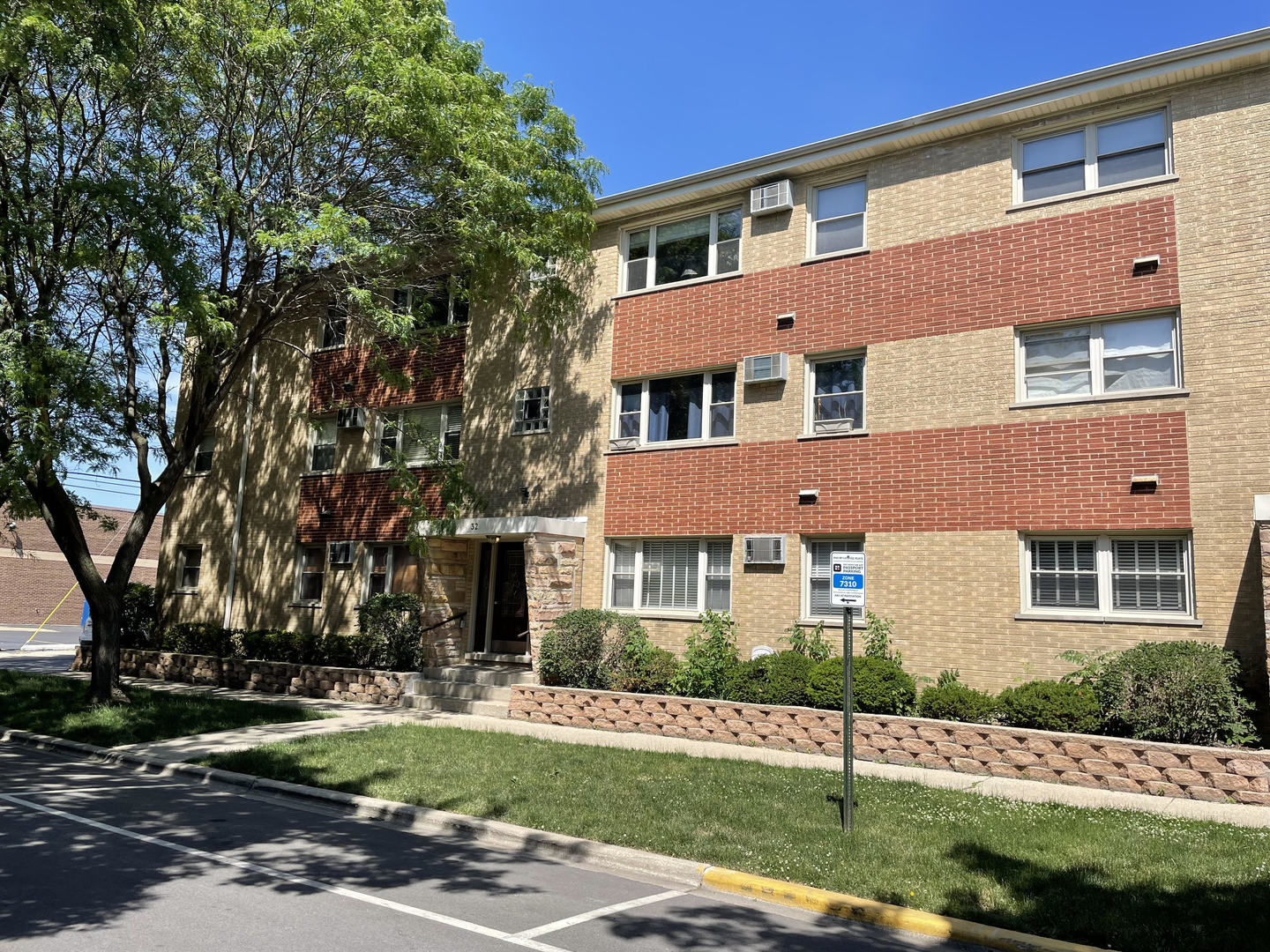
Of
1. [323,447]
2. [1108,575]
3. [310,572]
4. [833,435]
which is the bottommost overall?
[310,572]

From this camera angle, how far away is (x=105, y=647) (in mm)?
15406

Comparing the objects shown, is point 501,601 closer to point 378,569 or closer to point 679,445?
point 378,569

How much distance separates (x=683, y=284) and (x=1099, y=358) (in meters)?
7.05

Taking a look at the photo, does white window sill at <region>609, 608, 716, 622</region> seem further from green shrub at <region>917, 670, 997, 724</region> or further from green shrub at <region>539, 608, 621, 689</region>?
green shrub at <region>917, 670, 997, 724</region>

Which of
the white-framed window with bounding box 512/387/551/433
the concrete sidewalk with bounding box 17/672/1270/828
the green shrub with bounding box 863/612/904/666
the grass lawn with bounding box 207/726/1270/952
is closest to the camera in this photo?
the grass lawn with bounding box 207/726/1270/952

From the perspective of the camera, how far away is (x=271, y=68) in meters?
14.5

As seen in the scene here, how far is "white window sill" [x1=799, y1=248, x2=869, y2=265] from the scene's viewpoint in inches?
608

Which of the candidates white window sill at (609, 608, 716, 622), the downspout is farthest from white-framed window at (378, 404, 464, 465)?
white window sill at (609, 608, 716, 622)

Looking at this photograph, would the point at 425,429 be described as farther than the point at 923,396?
Yes

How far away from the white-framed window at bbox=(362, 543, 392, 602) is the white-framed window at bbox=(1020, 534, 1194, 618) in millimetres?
12876

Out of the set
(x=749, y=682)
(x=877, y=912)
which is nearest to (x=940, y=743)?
(x=749, y=682)

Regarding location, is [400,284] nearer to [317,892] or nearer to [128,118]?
[128,118]

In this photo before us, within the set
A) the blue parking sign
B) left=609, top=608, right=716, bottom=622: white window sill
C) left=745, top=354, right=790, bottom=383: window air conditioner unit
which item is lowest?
left=609, top=608, right=716, bottom=622: white window sill

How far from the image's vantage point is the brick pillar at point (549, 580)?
1611 centimetres
